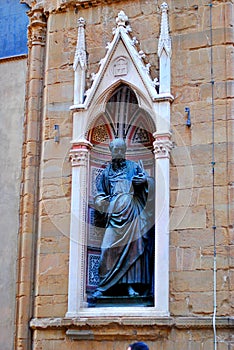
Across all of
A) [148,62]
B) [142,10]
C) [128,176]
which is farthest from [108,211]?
[142,10]

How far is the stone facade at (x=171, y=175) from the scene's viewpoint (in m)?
8.27

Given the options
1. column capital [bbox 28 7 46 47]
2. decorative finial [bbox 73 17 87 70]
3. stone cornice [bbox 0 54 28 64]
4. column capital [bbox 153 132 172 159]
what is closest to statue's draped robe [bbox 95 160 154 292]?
column capital [bbox 153 132 172 159]

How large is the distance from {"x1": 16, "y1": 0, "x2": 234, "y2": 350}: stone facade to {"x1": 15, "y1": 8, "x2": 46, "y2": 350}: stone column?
12 mm

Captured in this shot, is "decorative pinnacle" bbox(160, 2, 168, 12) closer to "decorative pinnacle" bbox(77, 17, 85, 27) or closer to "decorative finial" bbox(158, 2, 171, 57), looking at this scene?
"decorative finial" bbox(158, 2, 171, 57)

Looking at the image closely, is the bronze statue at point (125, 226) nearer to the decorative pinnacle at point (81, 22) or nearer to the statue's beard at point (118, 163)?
the statue's beard at point (118, 163)

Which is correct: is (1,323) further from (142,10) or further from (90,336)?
(142,10)

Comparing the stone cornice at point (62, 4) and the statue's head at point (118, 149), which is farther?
the stone cornice at point (62, 4)

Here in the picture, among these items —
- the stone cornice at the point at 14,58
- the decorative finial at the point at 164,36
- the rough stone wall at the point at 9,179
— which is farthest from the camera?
the stone cornice at the point at 14,58

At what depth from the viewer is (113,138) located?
946 centimetres

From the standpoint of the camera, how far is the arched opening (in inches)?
359

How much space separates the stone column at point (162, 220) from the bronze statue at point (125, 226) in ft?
0.97

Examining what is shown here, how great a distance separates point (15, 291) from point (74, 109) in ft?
7.21

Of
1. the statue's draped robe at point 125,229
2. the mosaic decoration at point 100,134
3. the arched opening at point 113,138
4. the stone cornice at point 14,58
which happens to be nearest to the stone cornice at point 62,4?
the stone cornice at point 14,58

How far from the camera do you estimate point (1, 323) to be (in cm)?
964
